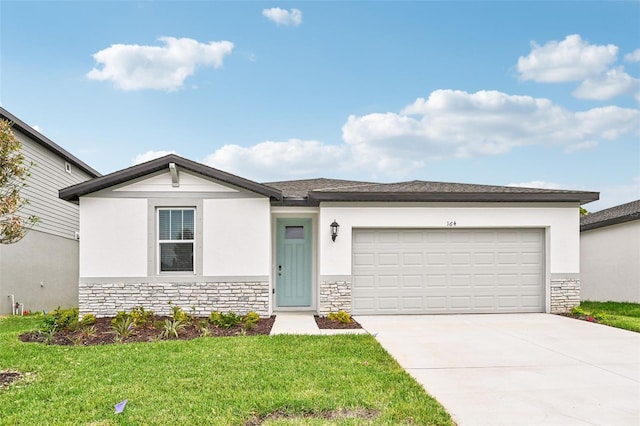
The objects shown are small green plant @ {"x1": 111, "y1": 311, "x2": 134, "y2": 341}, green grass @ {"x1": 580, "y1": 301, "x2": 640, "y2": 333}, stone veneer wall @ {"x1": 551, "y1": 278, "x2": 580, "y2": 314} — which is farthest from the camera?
stone veneer wall @ {"x1": 551, "y1": 278, "x2": 580, "y2": 314}

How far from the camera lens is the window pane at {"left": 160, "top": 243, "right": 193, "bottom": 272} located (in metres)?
10.2

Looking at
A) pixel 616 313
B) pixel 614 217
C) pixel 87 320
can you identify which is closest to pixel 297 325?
pixel 87 320

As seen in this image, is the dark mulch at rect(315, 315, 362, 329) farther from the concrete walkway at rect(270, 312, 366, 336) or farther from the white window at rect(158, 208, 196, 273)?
the white window at rect(158, 208, 196, 273)

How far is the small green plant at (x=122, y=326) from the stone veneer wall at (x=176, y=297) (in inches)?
24.8

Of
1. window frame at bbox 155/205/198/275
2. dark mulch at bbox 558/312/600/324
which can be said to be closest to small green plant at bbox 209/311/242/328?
window frame at bbox 155/205/198/275

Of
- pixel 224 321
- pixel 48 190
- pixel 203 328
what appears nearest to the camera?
pixel 203 328

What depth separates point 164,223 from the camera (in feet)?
33.6

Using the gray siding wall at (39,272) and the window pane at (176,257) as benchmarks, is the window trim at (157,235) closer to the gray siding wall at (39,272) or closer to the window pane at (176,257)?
the window pane at (176,257)

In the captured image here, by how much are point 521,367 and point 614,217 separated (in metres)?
9.99

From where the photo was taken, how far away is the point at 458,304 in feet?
35.3

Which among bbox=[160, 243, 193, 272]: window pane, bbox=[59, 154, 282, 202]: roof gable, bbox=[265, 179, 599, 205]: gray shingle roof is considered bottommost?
bbox=[160, 243, 193, 272]: window pane

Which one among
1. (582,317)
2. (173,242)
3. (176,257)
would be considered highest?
(173,242)

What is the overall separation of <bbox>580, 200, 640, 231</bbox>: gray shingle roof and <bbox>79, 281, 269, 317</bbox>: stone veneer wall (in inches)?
416

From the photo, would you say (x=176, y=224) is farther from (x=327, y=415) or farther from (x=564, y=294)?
(x=564, y=294)
